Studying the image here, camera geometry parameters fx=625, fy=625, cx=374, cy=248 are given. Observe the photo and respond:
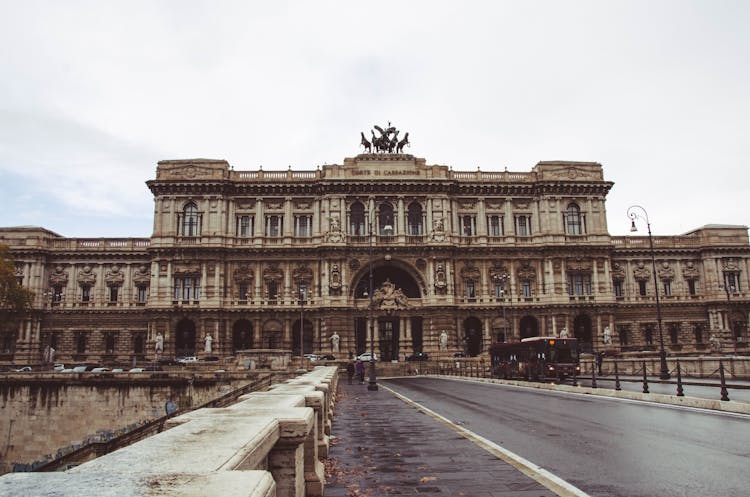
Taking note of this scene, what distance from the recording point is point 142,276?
61094 millimetres

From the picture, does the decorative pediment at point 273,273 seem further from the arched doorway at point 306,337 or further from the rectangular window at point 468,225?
the rectangular window at point 468,225

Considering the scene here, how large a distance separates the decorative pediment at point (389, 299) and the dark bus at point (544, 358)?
19.3 m

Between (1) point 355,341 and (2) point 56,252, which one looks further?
(2) point 56,252

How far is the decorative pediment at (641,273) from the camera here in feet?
208

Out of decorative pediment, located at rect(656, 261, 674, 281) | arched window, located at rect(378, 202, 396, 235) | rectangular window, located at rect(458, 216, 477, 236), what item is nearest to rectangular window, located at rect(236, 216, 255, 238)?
arched window, located at rect(378, 202, 396, 235)

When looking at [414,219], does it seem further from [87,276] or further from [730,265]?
[730,265]

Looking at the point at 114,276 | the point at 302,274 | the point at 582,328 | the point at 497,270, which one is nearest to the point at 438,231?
the point at 497,270

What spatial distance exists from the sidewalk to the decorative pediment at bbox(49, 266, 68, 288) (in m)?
53.9

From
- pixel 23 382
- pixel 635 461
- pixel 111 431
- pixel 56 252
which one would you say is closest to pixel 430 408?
pixel 635 461

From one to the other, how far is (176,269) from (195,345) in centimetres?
724

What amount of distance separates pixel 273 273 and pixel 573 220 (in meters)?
29.7

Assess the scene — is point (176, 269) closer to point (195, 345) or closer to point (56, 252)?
point (195, 345)

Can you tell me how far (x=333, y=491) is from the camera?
7852 millimetres

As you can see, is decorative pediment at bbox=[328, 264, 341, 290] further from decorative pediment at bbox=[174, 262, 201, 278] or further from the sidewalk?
the sidewalk
